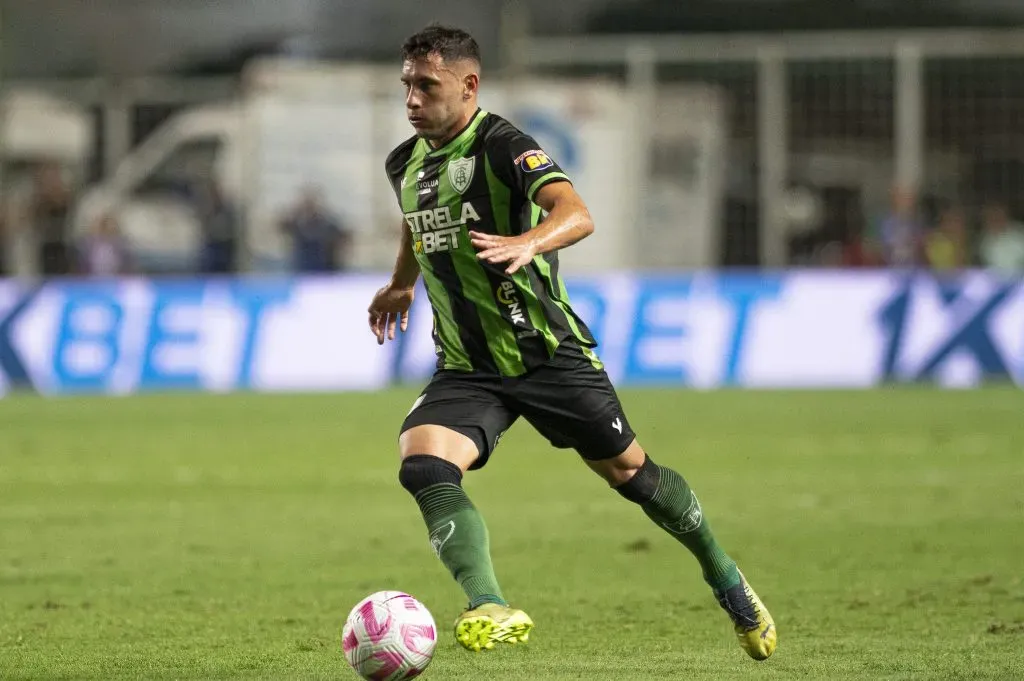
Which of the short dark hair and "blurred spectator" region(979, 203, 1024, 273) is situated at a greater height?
the short dark hair

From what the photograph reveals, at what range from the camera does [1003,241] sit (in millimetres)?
21969

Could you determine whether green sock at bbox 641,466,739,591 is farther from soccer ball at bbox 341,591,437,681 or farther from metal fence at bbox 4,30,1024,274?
metal fence at bbox 4,30,1024,274

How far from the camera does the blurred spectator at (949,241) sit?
2216 cm

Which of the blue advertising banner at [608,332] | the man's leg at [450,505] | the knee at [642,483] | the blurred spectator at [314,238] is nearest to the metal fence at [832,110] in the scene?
the blue advertising banner at [608,332]

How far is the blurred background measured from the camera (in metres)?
19.9

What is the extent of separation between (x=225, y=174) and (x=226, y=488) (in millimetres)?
13777

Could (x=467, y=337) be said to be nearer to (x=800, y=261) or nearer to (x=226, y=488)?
(x=226, y=488)

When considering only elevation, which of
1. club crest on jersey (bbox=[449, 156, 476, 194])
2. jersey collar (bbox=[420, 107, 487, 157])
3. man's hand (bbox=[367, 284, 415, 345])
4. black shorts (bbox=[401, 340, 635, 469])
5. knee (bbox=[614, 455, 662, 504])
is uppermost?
jersey collar (bbox=[420, 107, 487, 157])

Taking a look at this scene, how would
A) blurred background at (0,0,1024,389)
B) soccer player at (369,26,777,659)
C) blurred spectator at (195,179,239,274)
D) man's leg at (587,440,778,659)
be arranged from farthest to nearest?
blurred spectator at (195,179,239,274), blurred background at (0,0,1024,389), man's leg at (587,440,778,659), soccer player at (369,26,777,659)

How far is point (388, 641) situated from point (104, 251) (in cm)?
1812

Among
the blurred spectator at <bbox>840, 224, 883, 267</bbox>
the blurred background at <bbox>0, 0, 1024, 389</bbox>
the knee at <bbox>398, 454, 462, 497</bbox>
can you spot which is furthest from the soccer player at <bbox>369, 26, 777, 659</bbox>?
the blurred spectator at <bbox>840, 224, 883, 267</bbox>

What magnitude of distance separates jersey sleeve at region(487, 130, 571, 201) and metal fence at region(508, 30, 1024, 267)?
52.5 feet

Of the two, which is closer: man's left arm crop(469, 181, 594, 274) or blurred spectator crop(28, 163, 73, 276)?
man's left arm crop(469, 181, 594, 274)

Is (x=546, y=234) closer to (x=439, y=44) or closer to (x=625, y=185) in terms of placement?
(x=439, y=44)
